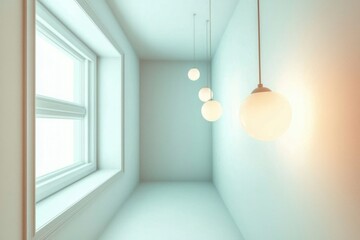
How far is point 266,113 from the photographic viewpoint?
80 cm

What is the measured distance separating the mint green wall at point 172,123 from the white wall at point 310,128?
8.09 ft

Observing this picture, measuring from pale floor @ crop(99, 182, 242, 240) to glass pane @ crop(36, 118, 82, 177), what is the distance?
812mm

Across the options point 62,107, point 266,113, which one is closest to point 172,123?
point 62,107

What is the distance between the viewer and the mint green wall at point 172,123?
4.24 m

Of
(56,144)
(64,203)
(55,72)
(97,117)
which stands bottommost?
(64,203)

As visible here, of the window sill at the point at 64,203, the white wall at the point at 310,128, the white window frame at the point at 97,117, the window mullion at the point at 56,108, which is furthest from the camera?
the window mullion at the point at 56,108

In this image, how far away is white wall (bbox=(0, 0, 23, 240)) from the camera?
0.95 metres

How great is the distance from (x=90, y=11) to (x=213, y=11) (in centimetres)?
131

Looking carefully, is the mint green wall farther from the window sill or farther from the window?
the window sill

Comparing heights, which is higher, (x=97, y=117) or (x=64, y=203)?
(x=97, y=117)

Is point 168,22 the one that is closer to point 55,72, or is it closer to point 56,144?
point 55,72

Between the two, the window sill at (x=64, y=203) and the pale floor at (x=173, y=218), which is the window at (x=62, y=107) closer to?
the window sill at (x=64, y=203)

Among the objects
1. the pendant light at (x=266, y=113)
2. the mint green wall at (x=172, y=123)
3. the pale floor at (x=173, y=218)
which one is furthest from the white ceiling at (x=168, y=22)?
the pale floor at (x=173, y=218)

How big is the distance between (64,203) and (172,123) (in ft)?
9.28
